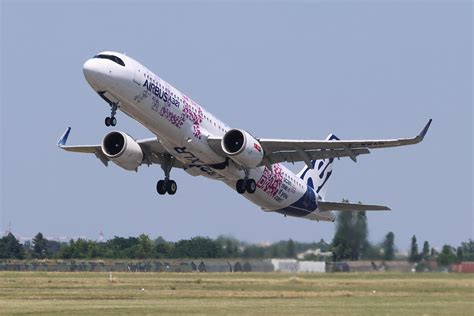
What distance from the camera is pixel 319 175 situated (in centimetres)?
6056

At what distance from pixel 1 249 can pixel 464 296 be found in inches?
1404

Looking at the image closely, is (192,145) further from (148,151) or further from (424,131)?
(424,131)

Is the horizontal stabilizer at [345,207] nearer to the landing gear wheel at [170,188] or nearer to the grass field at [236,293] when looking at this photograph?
the grass field at [236,293]

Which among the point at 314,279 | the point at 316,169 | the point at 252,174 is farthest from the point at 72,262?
the point at 252,174

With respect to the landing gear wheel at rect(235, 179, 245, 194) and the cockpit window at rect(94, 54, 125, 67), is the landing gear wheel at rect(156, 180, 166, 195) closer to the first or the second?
the landing gear wheel at rect(235, 179, 245, 194)

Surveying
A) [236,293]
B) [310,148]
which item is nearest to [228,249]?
[236,293]

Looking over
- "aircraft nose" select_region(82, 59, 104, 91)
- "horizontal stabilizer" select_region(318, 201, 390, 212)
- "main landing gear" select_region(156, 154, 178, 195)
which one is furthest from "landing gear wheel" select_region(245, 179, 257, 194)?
"aircraft nose" select_region(82, 59, 104, 91)

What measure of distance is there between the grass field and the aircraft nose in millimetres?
8872

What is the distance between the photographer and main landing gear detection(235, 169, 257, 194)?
49.4 metres

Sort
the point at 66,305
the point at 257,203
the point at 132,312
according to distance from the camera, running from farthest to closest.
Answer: the point at 257,203 → the point at 66,305 → the point at 132,312

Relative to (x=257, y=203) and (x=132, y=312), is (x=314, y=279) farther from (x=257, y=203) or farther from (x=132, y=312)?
(x=132, y=312)

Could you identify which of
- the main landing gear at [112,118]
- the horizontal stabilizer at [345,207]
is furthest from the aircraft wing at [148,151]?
the horizontal stabilizer at [345,207]

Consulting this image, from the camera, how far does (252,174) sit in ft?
167

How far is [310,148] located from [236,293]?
10.2m
